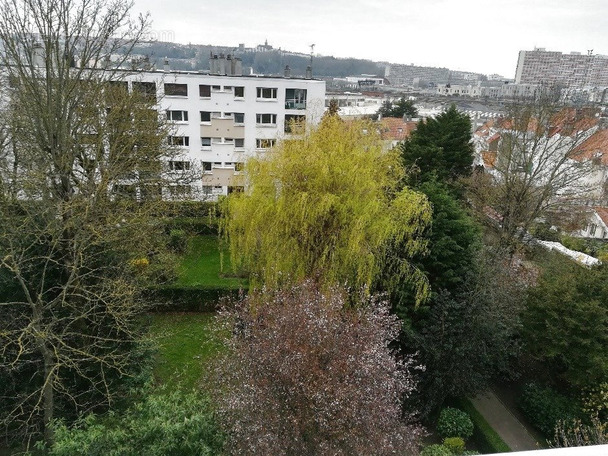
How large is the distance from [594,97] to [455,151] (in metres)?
66.0

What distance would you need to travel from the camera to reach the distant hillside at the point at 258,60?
35.7 metres

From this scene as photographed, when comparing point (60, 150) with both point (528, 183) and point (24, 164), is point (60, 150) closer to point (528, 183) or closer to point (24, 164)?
point (24, 164)

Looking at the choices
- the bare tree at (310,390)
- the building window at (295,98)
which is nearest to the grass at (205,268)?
the bare tree at (310,390)

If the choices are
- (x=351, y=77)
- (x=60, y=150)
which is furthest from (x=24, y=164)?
(x=351, y=77)

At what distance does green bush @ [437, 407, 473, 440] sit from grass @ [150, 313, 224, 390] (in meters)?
6.41

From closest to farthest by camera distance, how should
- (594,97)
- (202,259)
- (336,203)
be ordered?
(336,203), (202,259), (594,97)

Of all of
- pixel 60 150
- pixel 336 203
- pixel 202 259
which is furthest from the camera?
pixel 202 259

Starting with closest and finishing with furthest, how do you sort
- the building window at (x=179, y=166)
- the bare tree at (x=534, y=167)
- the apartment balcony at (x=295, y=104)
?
1. the bare tree at (x=534, y=167)
2. the building window at (x=179, y=166)
3. the apartment balcony at (x=295, y=104)

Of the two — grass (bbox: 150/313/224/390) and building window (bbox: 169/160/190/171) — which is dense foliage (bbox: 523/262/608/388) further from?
building window (bbox: 169/160/190/171)

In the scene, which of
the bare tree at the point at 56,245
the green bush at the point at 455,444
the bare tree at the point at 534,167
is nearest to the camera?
the bare tree at the point at 56,245

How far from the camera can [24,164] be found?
10.7 m

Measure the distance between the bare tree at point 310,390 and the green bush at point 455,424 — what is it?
13.1 ft

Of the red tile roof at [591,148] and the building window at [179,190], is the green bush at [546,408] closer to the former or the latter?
the red tile roof at [591,148]

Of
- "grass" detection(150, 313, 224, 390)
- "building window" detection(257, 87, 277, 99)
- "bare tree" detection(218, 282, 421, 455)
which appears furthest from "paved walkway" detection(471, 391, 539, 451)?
"building window" detection(257, 87, 277, 99)
